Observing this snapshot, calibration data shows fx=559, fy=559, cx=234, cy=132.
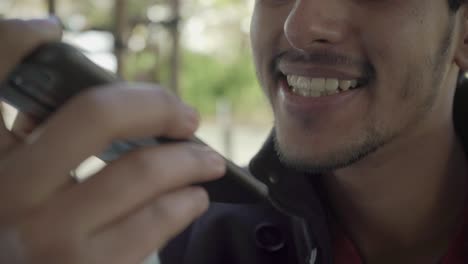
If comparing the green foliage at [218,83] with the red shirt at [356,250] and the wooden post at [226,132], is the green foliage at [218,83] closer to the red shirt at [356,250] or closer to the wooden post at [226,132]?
the wooden post at [226,132]

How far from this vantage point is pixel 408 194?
887 mm

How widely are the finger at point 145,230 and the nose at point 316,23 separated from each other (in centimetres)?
43

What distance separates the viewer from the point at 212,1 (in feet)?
10.8

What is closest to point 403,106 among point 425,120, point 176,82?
point 425,120

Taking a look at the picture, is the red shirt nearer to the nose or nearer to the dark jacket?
the dark jacket

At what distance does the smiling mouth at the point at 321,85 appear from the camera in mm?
814

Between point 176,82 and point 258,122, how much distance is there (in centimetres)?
177

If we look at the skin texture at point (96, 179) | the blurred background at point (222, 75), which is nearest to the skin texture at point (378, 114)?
the skin texture at point (96, 179)

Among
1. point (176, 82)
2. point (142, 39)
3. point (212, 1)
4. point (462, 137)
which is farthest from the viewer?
point (212, 1)

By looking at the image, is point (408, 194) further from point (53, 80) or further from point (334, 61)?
point (53, 80)

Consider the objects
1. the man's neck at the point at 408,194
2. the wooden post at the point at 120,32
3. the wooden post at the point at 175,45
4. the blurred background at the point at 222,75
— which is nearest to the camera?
the man's neck at the point at 408,194

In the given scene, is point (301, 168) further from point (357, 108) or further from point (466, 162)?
point (466, 162)

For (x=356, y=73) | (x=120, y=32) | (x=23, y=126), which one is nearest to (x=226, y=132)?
(x=120, y=32)

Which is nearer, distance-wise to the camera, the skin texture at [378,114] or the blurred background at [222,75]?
the skin texture at [378,114]
